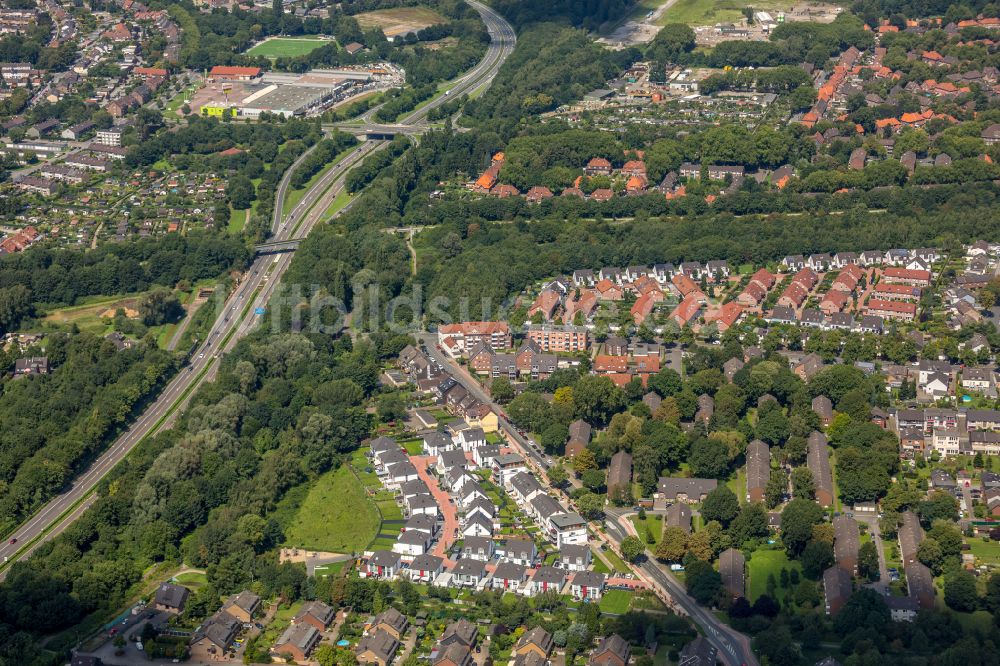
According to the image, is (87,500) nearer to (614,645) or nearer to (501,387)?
(501,387)

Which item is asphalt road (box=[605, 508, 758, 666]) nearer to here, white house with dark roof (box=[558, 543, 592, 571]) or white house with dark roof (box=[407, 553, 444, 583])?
white house with dark roof (box=[558, 543, 592, 571])

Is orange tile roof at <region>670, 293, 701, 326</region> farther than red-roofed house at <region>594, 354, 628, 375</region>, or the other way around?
orange tile roof at <region>670, 293, 701, 326</region>

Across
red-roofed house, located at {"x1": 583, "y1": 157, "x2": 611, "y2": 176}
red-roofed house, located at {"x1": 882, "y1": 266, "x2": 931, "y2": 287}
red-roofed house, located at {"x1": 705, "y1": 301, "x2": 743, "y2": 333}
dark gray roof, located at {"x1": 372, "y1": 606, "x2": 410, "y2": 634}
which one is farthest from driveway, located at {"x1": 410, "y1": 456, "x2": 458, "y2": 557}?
red-roofed house, located at {"x1": 583, "y1": 157, "x2": 611, "y2": 176}

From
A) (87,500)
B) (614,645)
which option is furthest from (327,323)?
(614,645)

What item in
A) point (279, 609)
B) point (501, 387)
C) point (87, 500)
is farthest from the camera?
point (501, 387)

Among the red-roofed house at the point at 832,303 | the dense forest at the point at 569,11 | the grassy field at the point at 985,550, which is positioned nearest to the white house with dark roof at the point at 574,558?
the grassy field at the point at 985,550

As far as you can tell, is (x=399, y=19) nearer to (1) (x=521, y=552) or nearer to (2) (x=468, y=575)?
(1) (x=521, y=552)
